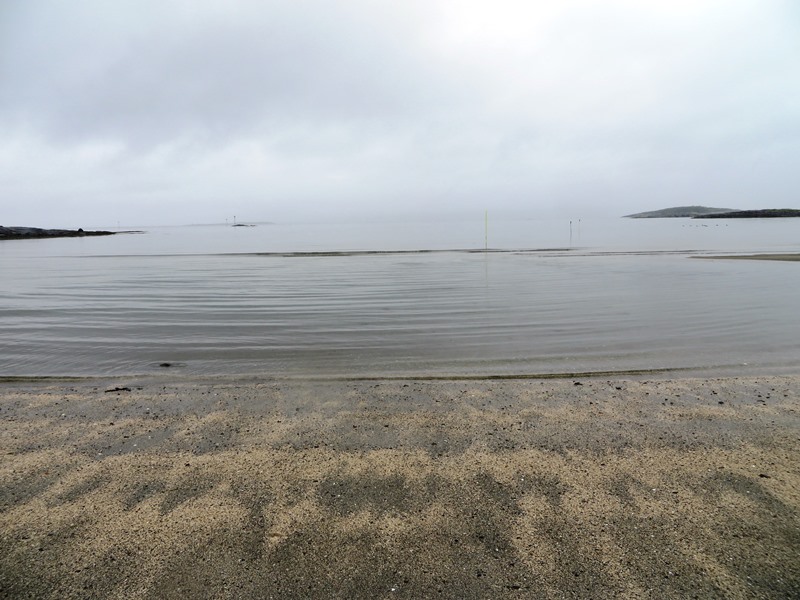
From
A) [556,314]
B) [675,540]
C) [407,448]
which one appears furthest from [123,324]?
[675,540]

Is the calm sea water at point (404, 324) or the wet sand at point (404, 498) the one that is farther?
the calm sea water at point (404, 324)

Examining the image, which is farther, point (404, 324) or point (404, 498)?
point (404, 324)

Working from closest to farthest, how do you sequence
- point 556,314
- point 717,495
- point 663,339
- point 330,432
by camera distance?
point 717,495 → point 330,432 → point 663,339 → point 556,314

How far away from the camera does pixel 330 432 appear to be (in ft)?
16.6

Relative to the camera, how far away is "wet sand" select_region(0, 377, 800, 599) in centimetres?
290

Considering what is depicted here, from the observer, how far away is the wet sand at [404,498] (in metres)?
2.90

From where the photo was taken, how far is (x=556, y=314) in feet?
43.0

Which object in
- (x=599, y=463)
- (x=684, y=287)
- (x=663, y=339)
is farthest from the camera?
(x=684, y=287)

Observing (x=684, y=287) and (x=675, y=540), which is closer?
(x=675, y=540)

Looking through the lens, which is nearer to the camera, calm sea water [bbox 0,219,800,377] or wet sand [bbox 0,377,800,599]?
wet sand [bbox 0,377,800,599]

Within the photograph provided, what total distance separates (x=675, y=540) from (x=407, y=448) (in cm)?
236

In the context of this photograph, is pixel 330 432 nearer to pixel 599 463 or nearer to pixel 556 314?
pixel 599 463

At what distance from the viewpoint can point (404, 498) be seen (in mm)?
3734

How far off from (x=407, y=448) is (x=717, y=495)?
2.68 metres
